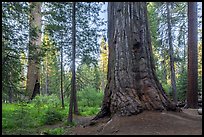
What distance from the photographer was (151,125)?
594 cm

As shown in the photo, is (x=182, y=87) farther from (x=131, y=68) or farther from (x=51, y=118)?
(x=131, y=68)

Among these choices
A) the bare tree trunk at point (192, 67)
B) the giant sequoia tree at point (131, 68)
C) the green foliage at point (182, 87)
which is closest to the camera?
the giant sequoia tree at point (131, 68)

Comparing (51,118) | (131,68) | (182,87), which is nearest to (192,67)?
(131,68)

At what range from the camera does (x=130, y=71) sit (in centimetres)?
702

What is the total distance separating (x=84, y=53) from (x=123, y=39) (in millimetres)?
9459

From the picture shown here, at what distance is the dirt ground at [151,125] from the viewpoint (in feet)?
18.2

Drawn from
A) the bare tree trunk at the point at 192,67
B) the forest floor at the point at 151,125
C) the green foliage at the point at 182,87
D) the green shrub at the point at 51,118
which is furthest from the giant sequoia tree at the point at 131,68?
the green foliage at the point at 182,87

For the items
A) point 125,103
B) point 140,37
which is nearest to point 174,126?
point 125,103

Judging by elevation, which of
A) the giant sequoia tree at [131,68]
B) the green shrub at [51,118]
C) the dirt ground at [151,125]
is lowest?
the green shrub at [51,118]

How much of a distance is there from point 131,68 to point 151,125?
1.74m

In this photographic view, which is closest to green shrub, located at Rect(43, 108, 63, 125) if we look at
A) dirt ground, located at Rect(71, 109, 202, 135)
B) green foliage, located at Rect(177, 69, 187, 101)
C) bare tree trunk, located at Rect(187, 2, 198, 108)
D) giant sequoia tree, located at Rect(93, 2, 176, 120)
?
giant sequoia tree, located at Rect(93, 2, 176, 120)

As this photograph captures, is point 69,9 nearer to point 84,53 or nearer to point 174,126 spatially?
point 84,53

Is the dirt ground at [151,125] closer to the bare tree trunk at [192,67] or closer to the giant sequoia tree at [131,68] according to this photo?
the giant sequoia tree at [131,68]

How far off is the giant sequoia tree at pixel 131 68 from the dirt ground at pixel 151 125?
294mm
